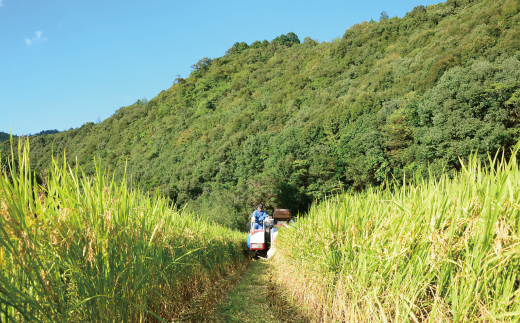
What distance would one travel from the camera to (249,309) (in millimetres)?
4039

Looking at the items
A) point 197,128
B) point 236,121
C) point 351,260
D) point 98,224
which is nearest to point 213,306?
point 351,260

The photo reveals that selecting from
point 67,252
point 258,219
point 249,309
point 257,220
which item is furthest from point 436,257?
point 258,219

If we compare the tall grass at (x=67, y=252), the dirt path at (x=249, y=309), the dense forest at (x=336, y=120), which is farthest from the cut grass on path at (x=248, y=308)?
the dense forest at (x=336, y=120)

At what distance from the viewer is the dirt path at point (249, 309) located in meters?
3.51

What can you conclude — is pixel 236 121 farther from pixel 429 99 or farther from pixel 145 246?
pixel 145 246

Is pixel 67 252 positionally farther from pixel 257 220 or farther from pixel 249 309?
pixel 257 220


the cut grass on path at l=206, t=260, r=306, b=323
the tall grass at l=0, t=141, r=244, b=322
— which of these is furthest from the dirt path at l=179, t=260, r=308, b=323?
the tall grass at l=0, t=141, r=244, b=322

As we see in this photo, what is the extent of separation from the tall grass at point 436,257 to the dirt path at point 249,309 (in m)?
0.57

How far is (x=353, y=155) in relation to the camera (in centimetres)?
3347

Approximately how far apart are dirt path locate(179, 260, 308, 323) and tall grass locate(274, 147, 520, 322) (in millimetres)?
567

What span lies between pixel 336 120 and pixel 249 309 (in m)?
38.6

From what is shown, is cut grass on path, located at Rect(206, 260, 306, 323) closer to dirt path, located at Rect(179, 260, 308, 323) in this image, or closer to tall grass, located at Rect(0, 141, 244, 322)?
dirt path, located at Rect(179, 260, 308, 323)

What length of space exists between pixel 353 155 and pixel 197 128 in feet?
159

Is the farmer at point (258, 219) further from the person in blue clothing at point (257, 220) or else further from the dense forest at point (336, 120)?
the dense forest at point (336, 120)
